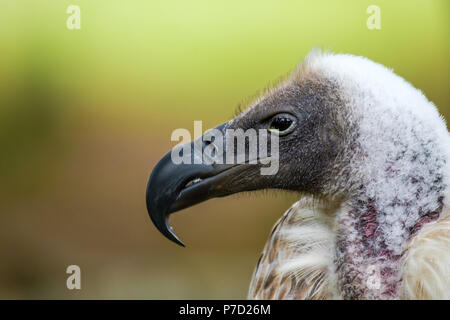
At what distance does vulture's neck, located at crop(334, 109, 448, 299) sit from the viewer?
44.9 inches

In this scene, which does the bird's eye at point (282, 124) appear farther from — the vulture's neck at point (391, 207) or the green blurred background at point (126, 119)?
the green blurred background at point (126, 119)

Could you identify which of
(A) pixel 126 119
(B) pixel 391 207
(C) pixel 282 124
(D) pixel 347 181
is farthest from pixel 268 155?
(A) pixel 126 119

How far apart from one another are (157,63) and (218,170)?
82.2 inches

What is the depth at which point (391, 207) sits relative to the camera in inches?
45.4

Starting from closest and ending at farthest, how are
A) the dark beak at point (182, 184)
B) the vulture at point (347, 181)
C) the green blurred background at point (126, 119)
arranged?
the vulture at point (347, 181) < the dark beak at point (182, 184) < the green blurred background at point (126, 119)

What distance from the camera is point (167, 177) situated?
126cm

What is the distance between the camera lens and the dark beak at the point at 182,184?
4.14 feet

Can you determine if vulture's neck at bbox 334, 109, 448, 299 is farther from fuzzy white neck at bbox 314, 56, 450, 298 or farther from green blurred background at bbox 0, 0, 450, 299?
green blurred background at bbox 0, 0, 450, 299

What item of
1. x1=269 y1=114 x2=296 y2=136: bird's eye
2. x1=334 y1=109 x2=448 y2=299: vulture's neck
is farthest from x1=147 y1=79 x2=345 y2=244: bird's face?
x1=334 y1=109 x2=448 y2=299: vulture's neck

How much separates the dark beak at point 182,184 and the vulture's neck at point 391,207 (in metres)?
0.30

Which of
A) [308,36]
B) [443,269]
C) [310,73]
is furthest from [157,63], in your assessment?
[443,269]

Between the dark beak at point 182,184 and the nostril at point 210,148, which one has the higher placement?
the nostril at point 210,148

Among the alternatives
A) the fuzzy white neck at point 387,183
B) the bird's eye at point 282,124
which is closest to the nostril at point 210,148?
the bird's eye at point 282,124
